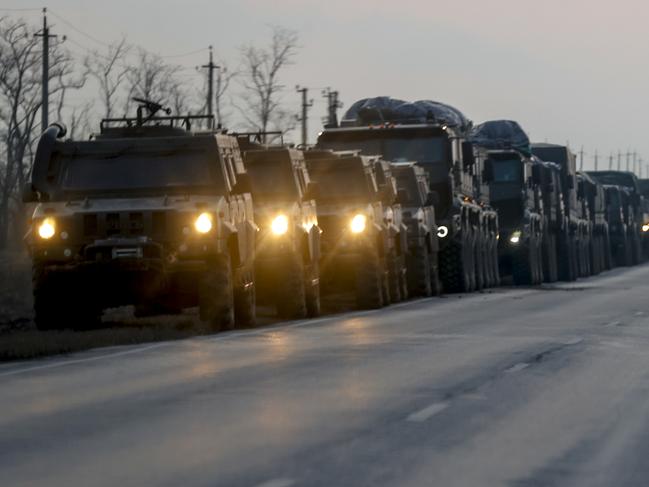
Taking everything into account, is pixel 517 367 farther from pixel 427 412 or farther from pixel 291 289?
pixel 291 289

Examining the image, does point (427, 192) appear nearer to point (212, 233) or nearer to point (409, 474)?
point (212, 233)

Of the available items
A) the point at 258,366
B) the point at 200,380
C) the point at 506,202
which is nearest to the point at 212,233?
the point at 258,366

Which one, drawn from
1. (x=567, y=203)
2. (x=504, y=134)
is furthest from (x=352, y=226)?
(x=567, y=203)

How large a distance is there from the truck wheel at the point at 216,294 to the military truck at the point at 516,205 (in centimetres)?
2611

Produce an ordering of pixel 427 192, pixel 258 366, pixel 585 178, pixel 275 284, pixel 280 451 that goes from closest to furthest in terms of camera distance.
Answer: pixel 280 451, pixel 258 366, pixel 275 284, pixel 427 192, pixel 585 178

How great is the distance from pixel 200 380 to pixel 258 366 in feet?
5.76

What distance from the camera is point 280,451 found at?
10.9 m

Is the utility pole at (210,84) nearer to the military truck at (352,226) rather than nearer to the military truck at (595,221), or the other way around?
the military truck at (595,221)

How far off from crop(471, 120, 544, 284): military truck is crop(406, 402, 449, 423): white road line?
3712 cm

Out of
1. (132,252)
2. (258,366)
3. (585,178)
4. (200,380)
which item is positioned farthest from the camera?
(585,178)

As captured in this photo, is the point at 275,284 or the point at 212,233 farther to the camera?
the point at 275,284

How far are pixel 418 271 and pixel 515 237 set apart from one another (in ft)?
45.2

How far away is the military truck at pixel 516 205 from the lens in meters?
52.5

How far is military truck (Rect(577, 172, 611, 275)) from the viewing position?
230ft
